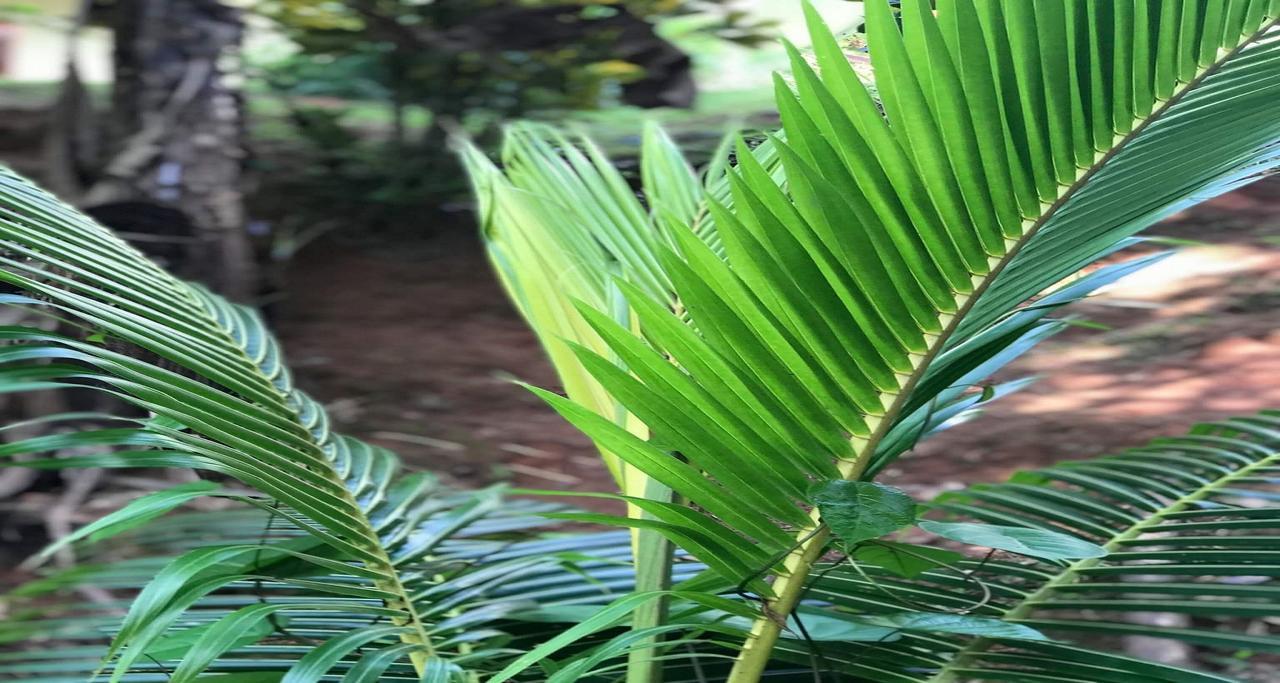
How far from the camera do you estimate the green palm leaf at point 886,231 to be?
0.57m

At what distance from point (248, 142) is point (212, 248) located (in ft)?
4.73

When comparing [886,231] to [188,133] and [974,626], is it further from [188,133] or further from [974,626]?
[188,133]

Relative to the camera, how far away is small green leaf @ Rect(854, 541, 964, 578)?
64 centimetres

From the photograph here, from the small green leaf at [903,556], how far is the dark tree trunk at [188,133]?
2.04m

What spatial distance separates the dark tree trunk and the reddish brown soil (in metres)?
0.45

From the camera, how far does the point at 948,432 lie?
7.06 ft

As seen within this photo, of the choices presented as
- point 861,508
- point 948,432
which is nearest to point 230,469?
point 861,508

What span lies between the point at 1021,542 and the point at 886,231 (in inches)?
7.1

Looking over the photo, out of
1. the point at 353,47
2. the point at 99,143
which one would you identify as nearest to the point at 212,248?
the point at 99,143

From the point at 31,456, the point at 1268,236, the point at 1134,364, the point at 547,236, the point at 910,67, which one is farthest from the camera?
the point at 1268,236

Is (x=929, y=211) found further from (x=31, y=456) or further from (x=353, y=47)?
(x=353, y=47)

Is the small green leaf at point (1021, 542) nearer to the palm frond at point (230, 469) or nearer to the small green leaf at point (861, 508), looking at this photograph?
the small green leaf at point (861, 508)

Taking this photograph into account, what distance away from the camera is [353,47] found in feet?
11.6

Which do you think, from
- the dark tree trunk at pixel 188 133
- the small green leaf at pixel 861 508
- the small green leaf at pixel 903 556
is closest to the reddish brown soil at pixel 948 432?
the dark tree trunk at pixel 188 133
